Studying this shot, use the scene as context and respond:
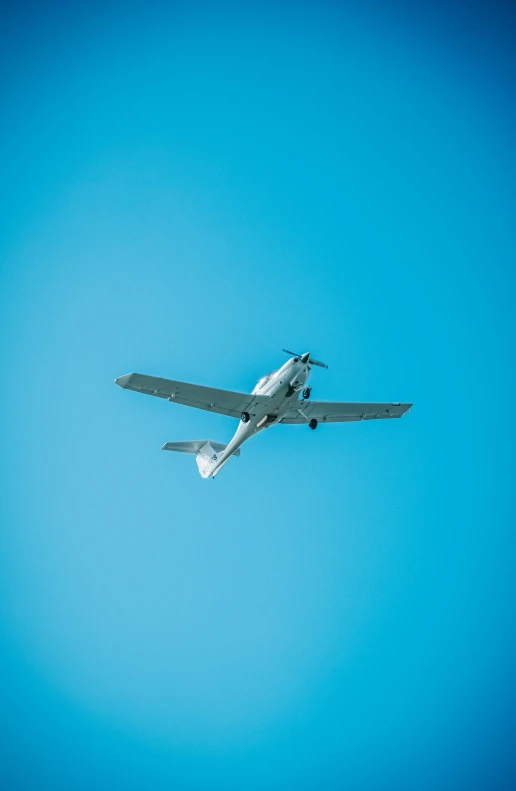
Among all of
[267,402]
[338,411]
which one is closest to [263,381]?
[267,402]

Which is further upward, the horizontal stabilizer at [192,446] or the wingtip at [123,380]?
the horizontal stabilizer at [192,446]

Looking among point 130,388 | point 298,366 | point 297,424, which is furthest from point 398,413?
point 130,388

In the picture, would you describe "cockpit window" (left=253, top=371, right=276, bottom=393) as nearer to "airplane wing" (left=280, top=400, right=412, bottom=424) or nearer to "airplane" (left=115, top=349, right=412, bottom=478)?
"airplane" (left=115, top=349, right=412, bottom=478)

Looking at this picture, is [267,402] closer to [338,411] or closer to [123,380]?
[338,411]

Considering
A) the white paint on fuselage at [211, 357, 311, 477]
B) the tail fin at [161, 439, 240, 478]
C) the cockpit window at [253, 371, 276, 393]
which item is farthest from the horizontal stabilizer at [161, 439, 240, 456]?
the cockpit window at [253, 371, 276, 393]

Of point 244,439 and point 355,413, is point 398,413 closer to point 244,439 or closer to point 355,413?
point 355,413

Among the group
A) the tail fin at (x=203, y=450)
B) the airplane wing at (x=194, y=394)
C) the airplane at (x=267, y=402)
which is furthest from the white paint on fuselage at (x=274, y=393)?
the tail fin at (x=203, y=450)

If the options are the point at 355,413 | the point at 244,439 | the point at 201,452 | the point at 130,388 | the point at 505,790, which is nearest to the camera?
the point at 130,388

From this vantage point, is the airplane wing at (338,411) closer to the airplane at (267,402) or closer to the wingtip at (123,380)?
the airplane at (267,402)
